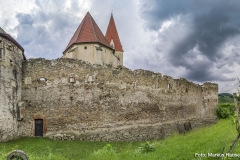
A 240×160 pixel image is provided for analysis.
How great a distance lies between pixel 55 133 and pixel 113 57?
1864 cm

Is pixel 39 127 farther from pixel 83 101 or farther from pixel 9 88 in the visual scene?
pixel 83 101

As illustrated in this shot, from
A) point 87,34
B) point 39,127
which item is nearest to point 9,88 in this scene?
point 39,127

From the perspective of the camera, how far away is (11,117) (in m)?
16.0

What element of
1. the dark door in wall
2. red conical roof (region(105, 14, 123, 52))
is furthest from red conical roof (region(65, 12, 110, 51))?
the dark door in wall

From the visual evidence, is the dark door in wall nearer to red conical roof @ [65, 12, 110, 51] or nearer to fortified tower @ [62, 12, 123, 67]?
fortified tower @ [62, 12, 123, 67]

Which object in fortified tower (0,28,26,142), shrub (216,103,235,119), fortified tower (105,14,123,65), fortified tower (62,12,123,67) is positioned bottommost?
shrub (216,103,235,119)

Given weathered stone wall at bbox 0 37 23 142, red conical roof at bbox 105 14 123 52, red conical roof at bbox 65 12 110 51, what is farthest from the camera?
red conical roof at bbox 105 14 123 52

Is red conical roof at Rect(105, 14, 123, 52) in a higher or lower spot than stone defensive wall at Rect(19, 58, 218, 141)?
higher

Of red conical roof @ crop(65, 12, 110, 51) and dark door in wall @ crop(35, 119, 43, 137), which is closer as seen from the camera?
dark door in wall @ crop(35, 119, 43, 137)

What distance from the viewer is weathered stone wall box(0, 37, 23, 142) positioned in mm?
15234

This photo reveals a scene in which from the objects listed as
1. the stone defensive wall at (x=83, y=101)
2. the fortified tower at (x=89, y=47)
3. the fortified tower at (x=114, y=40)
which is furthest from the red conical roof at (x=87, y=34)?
the stone defensive wall at (x=83, y=101)

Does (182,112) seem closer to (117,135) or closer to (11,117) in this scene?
(117,135)

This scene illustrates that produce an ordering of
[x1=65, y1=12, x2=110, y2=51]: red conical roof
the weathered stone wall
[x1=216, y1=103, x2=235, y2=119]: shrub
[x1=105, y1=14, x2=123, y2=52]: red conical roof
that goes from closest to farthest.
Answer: the weathered stone wall → [x1=65, y1=12, x2=110, y2=51]: red conical roof → [x1=216, y1=103, x2=235, y2=119]: shrub → [x1=105, y1=14, x2=123, y2=52]: red conical roof

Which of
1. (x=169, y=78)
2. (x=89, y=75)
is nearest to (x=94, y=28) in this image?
(x=169, y=78)
